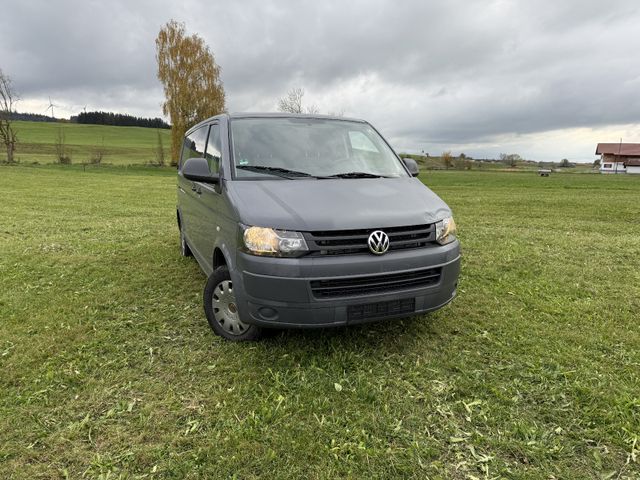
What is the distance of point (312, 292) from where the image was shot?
2920 millimetres

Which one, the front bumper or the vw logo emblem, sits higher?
the vw logo emblem

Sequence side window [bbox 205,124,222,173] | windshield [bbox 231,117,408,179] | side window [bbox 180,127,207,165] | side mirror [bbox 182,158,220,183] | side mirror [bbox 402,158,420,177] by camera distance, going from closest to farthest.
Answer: side mirror [bbox 182,158,220,183] < windshield [bbox 231,117,408,179] < side window [bbox 205,124,222,173] < side mirror [bbox 402,158,420,177] < side window [bbox 180,127,207,165]

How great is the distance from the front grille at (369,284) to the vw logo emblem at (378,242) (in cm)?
18

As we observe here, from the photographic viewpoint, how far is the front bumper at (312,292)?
2904mm

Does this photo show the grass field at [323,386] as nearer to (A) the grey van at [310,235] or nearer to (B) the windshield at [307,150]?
(A) the grey van at [310,235]

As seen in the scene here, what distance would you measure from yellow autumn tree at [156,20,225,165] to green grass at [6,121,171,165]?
30.2 ft

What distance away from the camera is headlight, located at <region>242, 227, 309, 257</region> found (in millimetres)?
2924

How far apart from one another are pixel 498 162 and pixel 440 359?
80.3 metres

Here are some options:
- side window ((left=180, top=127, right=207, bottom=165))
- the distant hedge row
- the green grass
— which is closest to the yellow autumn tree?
the green grass

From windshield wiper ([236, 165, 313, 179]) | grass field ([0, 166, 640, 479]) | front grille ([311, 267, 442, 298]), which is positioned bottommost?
grass field ([0, 166, 640, 479])

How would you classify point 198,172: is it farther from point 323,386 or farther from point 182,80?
point 182,80

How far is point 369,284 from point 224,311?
4.38 feet

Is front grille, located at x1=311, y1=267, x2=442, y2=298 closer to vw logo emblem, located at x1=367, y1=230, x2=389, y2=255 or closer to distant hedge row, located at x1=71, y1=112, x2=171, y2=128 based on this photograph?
vw logo emblem, located at x1=367, y1=230, x2=389, y2=255

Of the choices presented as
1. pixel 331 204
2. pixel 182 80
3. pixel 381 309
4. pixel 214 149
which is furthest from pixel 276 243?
pixel 182 80
